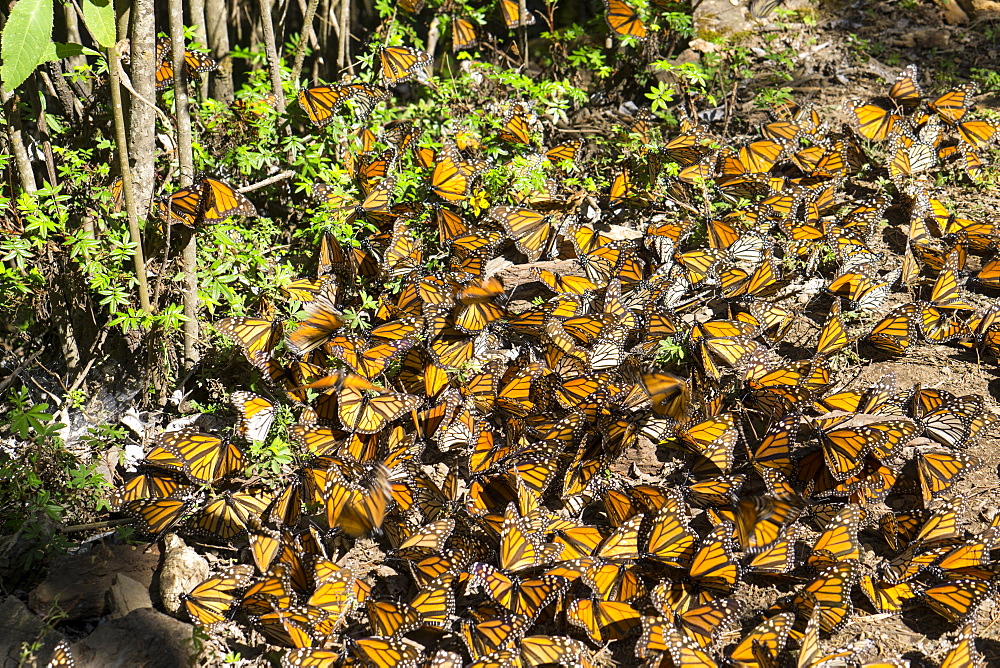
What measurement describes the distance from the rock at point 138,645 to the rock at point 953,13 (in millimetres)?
5892

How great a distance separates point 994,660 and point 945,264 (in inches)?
72.0

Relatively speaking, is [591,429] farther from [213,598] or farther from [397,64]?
[397,64]

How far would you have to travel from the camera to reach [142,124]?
305cm

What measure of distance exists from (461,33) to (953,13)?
353 centimetres

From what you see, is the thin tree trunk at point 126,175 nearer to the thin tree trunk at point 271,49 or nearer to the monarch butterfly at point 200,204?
the monarch butterfly at point 200,204

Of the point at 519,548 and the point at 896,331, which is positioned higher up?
the point at 896,331

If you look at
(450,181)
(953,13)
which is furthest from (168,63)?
(953,13)

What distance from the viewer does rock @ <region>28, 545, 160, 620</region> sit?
109 inches

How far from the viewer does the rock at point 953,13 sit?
5.25 meters

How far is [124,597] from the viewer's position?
2773 mm

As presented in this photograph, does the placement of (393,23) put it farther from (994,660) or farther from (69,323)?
(994,660)

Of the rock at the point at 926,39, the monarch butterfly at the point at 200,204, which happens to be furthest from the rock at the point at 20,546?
the rock at the point at 926,39

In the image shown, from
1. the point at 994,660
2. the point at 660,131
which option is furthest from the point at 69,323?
the point at 994,660

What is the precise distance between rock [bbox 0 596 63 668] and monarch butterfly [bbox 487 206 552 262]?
2.44 meters
